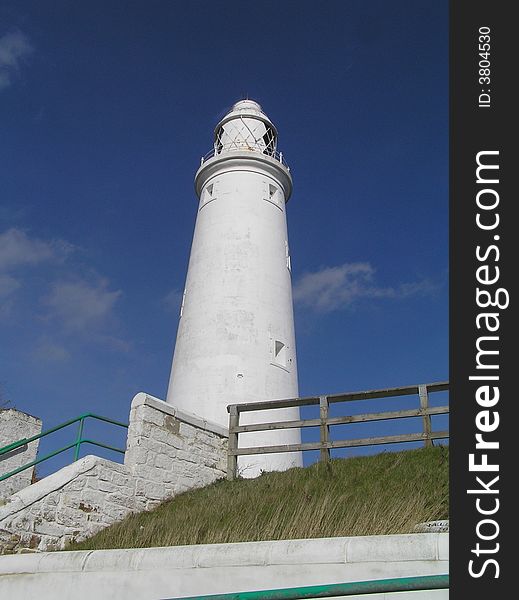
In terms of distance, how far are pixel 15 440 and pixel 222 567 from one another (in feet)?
24.5

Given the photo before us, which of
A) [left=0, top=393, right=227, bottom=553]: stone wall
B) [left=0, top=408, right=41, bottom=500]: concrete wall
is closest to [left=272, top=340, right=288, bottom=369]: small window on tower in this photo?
[left=0, top=393, right=227, bottom=553]: stone wall

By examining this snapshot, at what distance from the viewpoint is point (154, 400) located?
11094 mm

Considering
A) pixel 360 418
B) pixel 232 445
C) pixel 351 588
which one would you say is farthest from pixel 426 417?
pixel 351 588

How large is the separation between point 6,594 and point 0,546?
79.1 inches

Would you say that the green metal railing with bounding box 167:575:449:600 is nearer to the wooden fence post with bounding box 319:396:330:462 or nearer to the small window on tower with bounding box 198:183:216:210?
the wooden fence post with bounding box 319:396:330:462

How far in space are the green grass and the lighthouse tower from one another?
133 inches

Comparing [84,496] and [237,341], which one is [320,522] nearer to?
[84,496]

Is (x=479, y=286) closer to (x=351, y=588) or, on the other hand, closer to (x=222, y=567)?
(x=351, y=588)

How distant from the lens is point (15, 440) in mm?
12078

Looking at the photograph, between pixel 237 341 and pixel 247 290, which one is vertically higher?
pixel 247 290

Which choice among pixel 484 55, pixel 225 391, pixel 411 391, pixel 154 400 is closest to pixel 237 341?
A: pixel 225 391

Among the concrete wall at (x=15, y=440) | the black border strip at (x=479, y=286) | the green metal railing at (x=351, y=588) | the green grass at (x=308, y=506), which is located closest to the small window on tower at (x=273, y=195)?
the concrete wall at (x=15, y=440)

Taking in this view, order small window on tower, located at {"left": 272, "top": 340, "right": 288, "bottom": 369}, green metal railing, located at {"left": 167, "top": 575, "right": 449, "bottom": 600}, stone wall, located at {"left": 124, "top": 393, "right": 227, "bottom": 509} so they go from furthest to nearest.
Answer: small window on tower, located at {"left": 272, "top": 340, "right": 288, "bottom": 369} → stone wall, located at {"left": 124, "top": 393, "right": 227, "bottom": 509} → green metal railing, located at {"left": 167, "top": 575, "right": 449, "bottom": 600}

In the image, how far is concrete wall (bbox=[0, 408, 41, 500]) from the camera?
11.9 m
